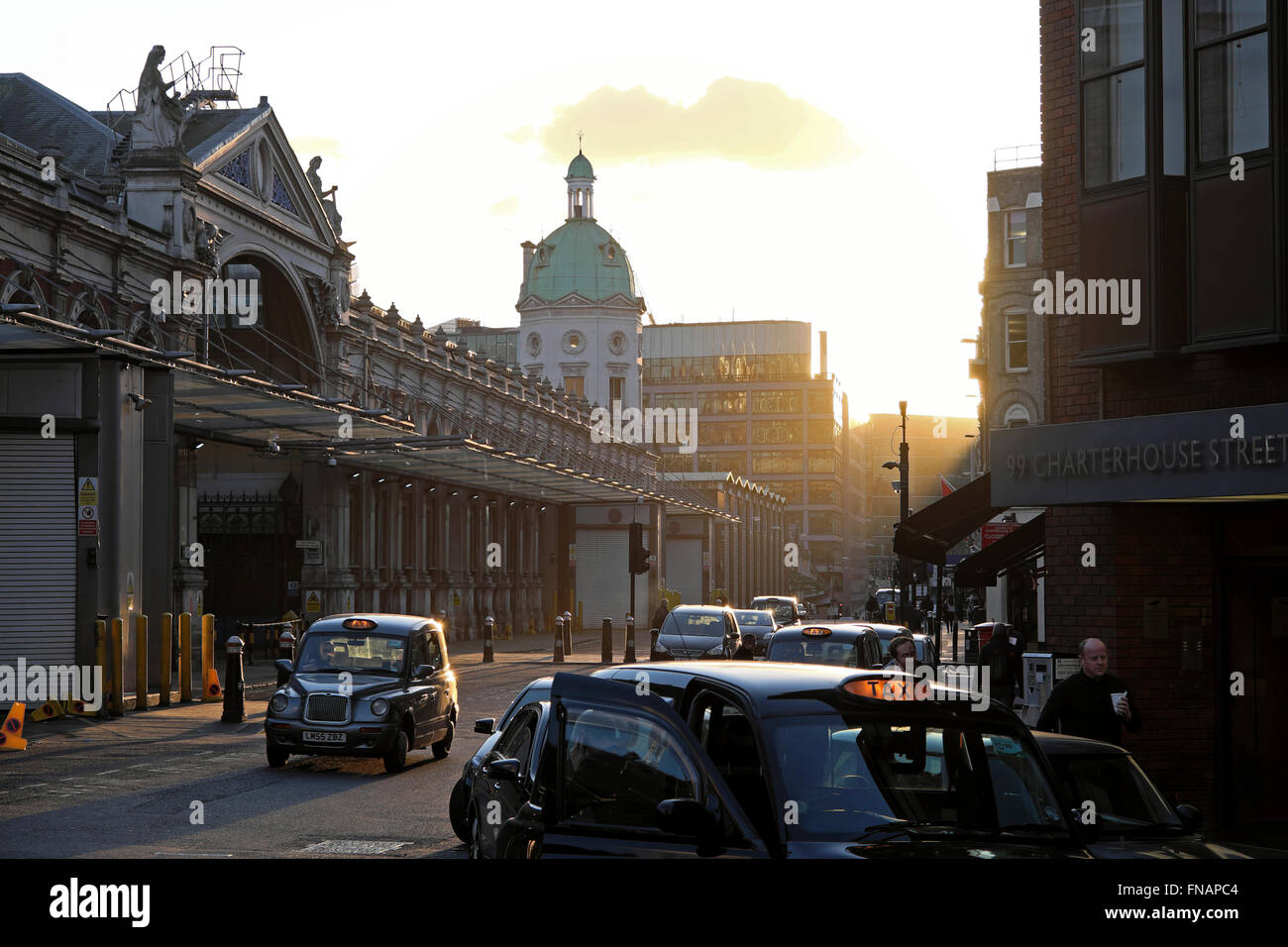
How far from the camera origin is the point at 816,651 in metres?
20.2

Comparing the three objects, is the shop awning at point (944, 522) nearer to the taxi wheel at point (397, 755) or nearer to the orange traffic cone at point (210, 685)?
the taxi wheel at point (397, 755)

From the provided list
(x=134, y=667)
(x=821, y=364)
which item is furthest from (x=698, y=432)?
(x=134, y=667)

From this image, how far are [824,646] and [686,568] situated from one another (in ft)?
186

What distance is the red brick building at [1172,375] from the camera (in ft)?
43.0

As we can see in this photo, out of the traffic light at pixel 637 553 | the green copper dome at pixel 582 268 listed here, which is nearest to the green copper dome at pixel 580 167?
the green copper dome at pixel 582 268

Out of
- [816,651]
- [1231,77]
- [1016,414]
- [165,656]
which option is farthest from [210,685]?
[1016,414]


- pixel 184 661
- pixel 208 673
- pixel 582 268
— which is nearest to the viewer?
pixel 184 661

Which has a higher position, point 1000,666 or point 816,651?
point 816,651

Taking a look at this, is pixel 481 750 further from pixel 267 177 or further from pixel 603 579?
pixel 603 579

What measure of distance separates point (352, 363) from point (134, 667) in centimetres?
2280

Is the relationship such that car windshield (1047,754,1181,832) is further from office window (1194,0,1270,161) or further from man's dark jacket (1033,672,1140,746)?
office window (1194,0,1270,161)

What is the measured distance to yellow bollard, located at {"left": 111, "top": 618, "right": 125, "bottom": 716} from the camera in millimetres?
22781
